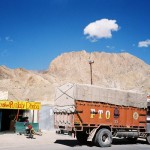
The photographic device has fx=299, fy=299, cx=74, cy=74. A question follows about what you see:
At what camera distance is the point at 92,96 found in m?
18.4

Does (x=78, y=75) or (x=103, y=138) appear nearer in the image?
(x=103, y=138)

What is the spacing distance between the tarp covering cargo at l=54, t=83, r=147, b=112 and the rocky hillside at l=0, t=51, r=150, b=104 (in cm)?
5568

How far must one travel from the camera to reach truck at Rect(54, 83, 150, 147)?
17.8 metres

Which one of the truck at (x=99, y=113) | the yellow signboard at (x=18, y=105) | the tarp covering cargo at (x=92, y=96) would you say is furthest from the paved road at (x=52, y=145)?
the yellow signboard at (x=18, y=105)

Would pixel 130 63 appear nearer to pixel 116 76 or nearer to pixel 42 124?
pixel 116 76

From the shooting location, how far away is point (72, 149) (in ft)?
54.0

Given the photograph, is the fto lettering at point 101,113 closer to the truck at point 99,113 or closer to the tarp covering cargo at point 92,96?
the truck at point 99,113

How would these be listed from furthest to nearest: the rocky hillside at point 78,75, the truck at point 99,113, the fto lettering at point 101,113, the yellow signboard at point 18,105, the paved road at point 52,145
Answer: the rocky hillside at point 78,75 → the yellow signboard at point 18,105 → the fto lettering at point 101,113 → the truck at point 99,113 → the paved road at point 52,145

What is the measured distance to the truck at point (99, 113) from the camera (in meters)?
17.8

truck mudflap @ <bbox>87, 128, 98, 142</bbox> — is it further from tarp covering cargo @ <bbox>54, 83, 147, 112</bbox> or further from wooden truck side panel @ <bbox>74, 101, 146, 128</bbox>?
tarp covering cargo @ <bbox>54, 83, 147, 112</bbox>

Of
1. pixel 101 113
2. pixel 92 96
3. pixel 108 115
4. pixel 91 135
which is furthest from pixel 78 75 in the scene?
pixel 91 135

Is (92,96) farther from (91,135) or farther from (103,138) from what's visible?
(103,138)

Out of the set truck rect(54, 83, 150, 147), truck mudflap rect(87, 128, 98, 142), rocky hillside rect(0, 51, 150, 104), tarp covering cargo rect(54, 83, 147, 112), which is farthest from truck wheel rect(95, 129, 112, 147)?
rocky hillside rect(0, 51, 150, 104)

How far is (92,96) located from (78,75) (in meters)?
92.7
